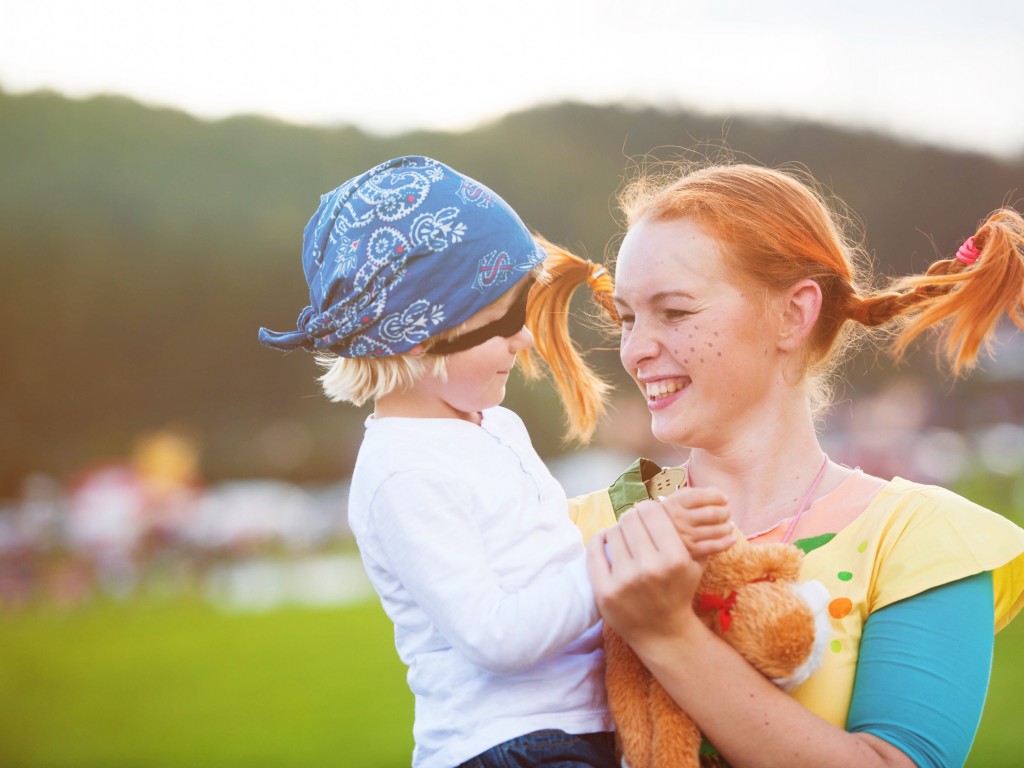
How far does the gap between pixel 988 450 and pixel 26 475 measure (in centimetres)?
717

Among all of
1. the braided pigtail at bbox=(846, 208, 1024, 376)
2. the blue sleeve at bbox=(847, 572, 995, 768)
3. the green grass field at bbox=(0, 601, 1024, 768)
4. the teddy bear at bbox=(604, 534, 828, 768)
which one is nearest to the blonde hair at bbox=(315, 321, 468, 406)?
the teddy bear at bbox=(604, 534, 828, 768)

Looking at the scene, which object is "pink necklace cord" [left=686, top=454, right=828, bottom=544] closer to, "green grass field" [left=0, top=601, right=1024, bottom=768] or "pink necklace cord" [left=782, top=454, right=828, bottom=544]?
"pink necklace cord" [left=782, top=454, right=828, bottom=544]

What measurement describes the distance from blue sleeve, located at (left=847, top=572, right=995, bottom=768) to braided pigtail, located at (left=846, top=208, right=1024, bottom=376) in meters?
0.52

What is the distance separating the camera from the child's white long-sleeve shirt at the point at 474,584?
3.71 feet

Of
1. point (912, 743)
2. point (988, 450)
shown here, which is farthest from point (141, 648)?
point (988, 450)

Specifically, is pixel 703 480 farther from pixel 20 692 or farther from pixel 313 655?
pixel 20 692

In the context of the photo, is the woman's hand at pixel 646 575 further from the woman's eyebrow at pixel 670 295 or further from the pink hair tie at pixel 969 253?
the pink hair tie at pixel 969 253

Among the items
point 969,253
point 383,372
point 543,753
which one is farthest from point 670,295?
point 543,753

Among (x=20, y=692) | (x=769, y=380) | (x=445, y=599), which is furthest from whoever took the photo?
(x=20, y=692)

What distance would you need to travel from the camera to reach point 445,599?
1.14 meters

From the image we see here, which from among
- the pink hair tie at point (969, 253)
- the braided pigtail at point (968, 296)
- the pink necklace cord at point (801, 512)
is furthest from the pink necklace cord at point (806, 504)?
the pink hair tie at point (969, 253)

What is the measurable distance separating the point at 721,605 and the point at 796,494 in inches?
16.7

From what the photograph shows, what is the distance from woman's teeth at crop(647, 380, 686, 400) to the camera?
1.57m

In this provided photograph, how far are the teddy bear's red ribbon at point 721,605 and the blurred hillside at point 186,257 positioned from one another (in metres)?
5.10
